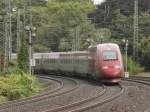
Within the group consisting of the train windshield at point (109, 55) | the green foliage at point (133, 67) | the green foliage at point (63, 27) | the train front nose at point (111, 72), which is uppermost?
the green foliage at point (63, 27)

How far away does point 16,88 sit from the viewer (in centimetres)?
2800

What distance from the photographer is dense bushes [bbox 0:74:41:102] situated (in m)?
26.9

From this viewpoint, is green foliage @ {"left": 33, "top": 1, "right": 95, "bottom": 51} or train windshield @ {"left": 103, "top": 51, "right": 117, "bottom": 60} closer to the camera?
train windshield @ {"left": 103, "top": 51, "right": 117, "bottom": 60}

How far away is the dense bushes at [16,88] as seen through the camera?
26891 mm

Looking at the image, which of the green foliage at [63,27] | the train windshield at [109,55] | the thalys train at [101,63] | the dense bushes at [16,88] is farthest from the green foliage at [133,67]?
the green foliage at [63,27]

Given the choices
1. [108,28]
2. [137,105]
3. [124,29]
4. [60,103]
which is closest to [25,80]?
[60,103]

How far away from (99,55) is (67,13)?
76626 millimetres

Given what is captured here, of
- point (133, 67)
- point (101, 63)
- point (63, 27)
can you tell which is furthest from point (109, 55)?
point (63, 27)

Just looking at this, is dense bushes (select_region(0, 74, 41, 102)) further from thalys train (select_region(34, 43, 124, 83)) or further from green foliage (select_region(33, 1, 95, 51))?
green foliage (select_region(33, 1, 95, 51))

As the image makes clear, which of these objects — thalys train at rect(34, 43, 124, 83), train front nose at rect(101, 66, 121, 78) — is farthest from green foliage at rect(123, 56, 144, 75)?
train front nose at rect(101, 66, 121, 78)

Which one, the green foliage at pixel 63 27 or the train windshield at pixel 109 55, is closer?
the train windshield at pixel 109 55

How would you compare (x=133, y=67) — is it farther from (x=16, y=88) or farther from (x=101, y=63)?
(x=16, y=88)

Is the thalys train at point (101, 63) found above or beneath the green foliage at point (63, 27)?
beneath

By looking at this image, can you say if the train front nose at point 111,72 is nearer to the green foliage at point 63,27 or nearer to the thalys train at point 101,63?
the thalys train at point 101,63
